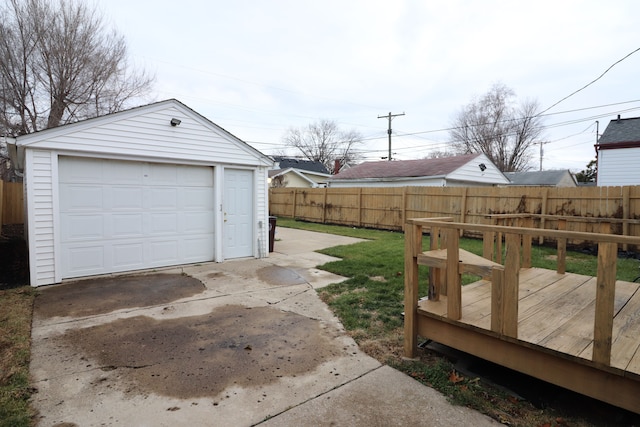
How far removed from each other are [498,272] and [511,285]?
125mm

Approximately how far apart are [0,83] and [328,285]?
17647 mm

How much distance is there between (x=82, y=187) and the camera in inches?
241

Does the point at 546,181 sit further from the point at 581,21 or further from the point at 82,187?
the point at 82,187

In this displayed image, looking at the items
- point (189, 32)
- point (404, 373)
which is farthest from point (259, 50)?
point (404, 373)

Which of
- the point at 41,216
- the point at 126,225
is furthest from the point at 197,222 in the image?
the point at 41,216

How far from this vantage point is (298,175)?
29.6 meters

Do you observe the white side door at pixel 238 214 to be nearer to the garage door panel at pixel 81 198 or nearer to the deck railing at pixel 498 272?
the garage door panel at pixel 81 198

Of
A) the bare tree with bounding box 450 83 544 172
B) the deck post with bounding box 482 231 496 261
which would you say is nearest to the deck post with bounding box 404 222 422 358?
the deck post with bounding box 482 231 496 261

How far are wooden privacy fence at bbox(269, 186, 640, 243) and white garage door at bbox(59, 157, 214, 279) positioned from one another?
5612 millimetres

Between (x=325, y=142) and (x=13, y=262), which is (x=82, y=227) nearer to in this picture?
(x=13, y=262)

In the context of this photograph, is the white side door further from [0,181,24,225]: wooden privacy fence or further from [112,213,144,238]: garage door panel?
[0,181,24,225]: wooden privacy fence

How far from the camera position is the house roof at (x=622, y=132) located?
14.9 meters

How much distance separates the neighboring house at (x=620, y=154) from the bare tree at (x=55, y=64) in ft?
74.5

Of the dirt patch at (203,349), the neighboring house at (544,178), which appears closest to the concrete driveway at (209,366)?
the dirt patch at (203,349)
